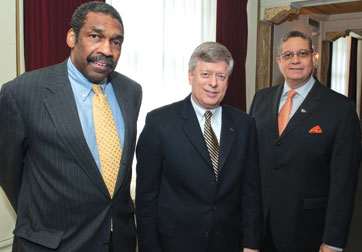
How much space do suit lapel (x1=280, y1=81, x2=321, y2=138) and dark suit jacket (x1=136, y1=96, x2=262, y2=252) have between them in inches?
16.5

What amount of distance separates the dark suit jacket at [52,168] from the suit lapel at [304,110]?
1.06 meters

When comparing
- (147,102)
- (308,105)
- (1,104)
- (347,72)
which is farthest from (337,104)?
(347,72)

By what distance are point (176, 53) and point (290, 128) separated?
2.16m

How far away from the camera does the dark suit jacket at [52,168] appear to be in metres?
1.39

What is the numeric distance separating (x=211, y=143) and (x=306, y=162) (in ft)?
2.10

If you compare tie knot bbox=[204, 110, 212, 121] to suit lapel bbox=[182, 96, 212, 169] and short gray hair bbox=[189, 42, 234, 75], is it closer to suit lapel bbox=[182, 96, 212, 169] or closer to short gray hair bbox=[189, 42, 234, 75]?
suit lapel bbox=[182, 96, 212, 169]

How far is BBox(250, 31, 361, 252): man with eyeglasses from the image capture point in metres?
1.92

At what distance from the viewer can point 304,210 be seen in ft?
6.54

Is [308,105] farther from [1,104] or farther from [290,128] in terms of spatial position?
[1,104]

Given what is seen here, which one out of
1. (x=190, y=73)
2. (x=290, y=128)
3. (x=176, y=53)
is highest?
(x=176, y=53)

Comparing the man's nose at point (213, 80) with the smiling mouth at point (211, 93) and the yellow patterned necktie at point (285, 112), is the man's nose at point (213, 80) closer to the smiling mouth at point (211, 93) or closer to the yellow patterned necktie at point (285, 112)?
the smiling mouth at point (211, 93)

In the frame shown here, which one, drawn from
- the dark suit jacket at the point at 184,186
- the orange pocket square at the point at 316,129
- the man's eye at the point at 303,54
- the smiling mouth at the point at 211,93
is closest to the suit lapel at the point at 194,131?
the dark suit jacket at the point at 184,186

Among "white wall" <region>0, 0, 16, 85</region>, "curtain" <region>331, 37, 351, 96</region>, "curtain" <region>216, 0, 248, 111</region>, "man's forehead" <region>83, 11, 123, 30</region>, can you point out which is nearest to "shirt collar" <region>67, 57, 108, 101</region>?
"man's forehead" <region>83, 11, 123, 30</region>

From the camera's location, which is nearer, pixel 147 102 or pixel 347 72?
pixel 147 102
